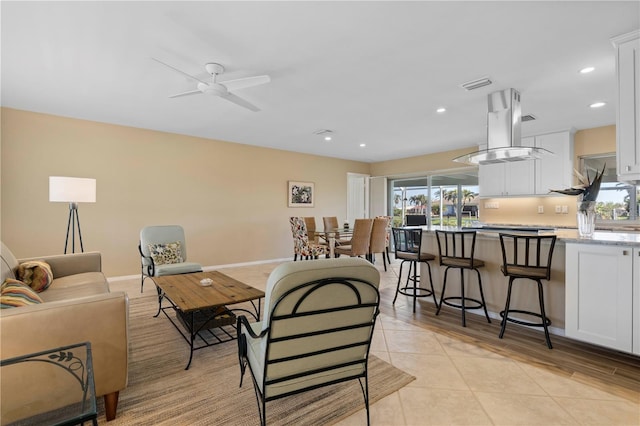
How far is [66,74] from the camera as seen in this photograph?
3.03m

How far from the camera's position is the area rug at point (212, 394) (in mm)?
1684

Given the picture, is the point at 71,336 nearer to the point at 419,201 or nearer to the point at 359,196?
the point at 419,201

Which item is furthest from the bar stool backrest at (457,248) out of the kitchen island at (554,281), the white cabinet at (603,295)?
the white cabinet at (603,295)

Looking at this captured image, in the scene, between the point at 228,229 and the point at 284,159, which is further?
the point at 284,159

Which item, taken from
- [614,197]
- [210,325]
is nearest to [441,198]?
[614,197]

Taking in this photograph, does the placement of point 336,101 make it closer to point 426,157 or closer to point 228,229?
point 228,229

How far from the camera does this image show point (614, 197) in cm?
479

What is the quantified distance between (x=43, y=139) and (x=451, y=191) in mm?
7670

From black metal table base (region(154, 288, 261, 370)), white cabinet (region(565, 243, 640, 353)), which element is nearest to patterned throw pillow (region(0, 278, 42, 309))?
black metal table base (region(154, 288, 261, 370))

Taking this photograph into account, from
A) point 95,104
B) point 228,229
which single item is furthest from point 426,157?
point 95,104

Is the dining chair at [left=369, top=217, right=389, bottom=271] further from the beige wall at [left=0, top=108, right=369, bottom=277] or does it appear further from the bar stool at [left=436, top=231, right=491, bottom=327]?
the beige wall at [left=0, top=108, right=369, bottom=277]

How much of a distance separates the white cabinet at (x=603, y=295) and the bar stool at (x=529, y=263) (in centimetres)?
17

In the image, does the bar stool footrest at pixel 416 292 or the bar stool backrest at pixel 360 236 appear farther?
the bar stool backrest at pixel 360 236

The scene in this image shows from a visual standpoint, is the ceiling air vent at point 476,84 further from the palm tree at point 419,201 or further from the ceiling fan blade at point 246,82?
the palm tree at point 419,201
